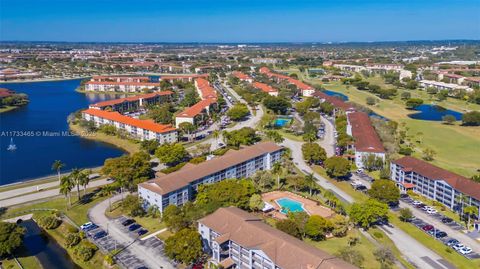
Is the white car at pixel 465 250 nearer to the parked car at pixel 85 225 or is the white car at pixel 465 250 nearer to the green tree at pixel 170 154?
the parked car at pixel 85 225

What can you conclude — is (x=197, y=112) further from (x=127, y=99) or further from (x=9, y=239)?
(x=9, y=239)

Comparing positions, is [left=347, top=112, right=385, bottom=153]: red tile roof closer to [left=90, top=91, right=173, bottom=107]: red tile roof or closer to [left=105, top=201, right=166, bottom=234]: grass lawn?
[left=105, top=201, right=166, bottom=234]: grass lawn

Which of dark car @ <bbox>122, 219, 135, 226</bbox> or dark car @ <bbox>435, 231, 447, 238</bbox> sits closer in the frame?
dark car @ <bbox>435, 231, 447, 238</bbox>

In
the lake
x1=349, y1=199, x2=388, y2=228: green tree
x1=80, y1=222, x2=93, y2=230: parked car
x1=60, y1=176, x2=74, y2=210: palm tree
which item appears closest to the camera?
x1=349, y1=199, x2=388, y2=228: green tree

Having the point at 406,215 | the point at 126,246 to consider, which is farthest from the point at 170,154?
the point at 406,215

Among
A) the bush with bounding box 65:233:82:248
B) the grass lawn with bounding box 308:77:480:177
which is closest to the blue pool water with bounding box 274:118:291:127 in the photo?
the grass lawn with bounding box 308:77:480:177

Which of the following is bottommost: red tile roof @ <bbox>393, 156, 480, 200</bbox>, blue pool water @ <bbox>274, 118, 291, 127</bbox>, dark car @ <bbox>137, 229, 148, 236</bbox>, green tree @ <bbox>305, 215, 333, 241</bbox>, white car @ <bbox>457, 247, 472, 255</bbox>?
dark car @ <bbox>137, 229, 148, 236</bbox>
